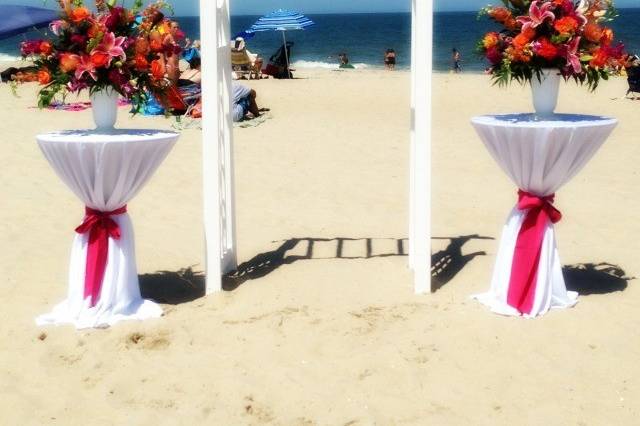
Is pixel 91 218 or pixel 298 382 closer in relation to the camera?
pixel 298 382

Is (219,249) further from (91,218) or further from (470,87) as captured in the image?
(470,87)

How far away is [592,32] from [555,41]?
0.75 ft

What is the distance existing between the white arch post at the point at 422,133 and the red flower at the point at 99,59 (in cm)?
185

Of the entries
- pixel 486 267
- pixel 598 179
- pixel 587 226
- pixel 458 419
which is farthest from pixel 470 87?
pixel 458 419

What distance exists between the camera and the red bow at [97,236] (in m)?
4.83

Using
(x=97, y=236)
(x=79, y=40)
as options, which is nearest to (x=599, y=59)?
(x=79, y=40)

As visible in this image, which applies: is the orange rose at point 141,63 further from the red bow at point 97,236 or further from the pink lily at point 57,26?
the red bow at point 97,236

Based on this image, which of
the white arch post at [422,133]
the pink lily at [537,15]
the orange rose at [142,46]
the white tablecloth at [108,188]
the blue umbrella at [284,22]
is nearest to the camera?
the white tablecloth at [108,188]

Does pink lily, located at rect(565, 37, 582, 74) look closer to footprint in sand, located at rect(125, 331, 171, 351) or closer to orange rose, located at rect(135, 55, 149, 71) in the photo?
orange rose, located at rect(135, 55, 149, 71)

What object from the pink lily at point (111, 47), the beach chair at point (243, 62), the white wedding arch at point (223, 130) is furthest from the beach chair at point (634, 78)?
the pink lily at point (111, 47)

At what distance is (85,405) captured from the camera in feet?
13.0

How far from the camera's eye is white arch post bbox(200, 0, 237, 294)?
504 cm

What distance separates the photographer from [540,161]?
4.64 metres

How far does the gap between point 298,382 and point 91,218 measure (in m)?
1.65
